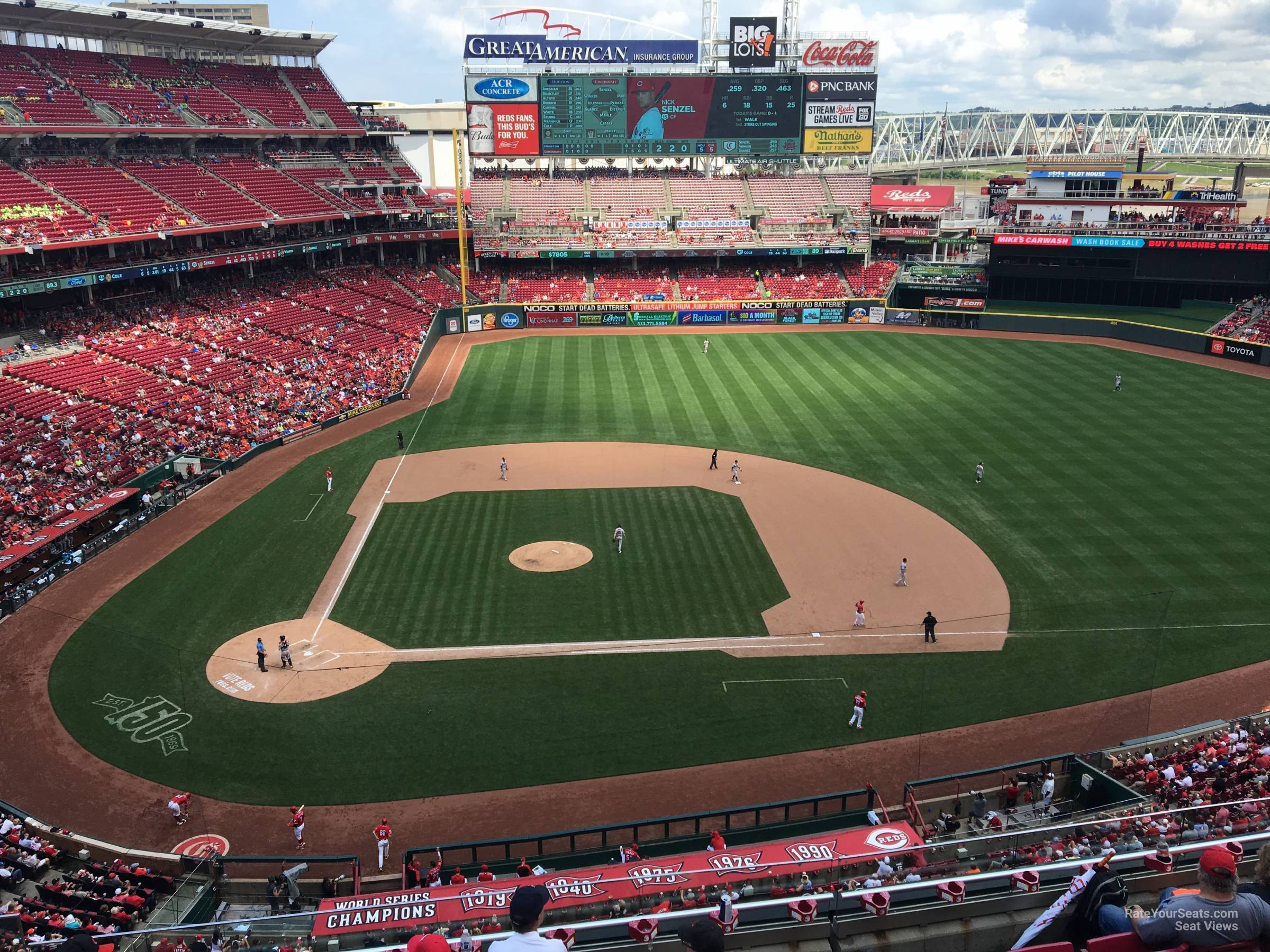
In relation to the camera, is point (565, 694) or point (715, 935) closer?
point (715, 935)

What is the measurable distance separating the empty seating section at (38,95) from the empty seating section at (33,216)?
432cm

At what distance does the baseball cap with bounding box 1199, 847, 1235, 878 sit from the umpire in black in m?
18.7

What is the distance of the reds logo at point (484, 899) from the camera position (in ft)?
40.7

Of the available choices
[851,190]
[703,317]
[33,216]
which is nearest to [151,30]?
[33,216]

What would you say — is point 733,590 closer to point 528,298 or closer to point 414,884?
point 414,884

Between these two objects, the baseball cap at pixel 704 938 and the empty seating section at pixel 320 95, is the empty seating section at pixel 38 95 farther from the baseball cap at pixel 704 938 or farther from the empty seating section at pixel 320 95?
the baseball cap at pixel 704 938

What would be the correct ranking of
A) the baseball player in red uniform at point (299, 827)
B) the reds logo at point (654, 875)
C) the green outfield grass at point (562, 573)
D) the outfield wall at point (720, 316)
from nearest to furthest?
the reds logo at point (654, 875)
the baseball player in red uniform at point (299, 827)
the green outfield grass at point (562, 573)
the outfield wall at point (720, 316)

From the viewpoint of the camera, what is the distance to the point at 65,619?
2616 centimetres

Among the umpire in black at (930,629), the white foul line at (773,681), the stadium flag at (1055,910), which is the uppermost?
the stadium flag at (1055,910)

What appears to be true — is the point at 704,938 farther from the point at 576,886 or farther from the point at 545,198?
the point at 545,198

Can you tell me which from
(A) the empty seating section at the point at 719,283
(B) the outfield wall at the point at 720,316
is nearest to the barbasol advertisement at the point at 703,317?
(B) the outfield wall at the point at 720,316

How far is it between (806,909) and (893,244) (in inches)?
2876

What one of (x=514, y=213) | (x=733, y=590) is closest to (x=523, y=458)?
(x=733, y=590)

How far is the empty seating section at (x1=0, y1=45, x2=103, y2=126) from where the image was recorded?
47.6 metres
